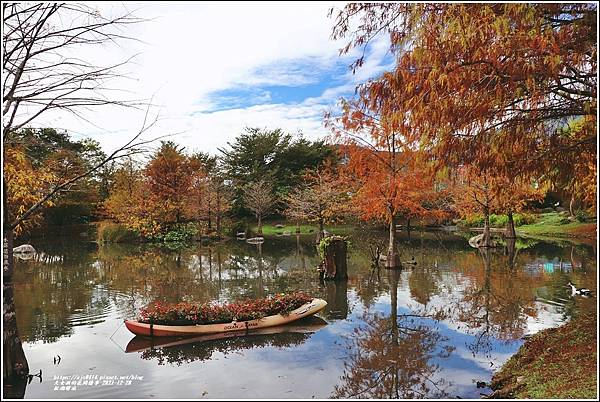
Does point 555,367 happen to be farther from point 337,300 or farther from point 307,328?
point 337,300

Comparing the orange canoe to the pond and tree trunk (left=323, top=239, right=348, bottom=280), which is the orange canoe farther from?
tree trunk (left=323, top=239, right=348, bottom=280)

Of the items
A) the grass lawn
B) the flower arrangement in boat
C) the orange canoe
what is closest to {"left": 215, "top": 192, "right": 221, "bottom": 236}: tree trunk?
the grass lawn

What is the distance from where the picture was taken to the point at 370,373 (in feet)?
21.1

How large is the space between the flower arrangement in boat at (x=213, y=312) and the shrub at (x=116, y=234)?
2102 cm

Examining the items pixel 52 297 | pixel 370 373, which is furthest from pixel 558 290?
pixel 52 297

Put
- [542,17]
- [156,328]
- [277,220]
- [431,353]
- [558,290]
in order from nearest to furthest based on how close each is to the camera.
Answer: [542,17], [431,353], [156,328], [558,290], [277,220]

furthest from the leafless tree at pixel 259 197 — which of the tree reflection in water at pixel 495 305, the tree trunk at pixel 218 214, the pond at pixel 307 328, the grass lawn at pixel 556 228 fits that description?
the tree reflection in water at pixel 495 305

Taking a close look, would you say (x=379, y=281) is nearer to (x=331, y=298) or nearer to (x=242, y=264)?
(x=331, y=298)

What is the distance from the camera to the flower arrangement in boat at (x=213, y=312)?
26.7 ft

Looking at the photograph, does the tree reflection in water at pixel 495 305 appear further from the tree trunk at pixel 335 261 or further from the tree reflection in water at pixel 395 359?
the tree trunk at pixel 335 261

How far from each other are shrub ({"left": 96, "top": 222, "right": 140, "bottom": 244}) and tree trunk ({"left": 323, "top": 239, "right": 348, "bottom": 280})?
17.8 meters

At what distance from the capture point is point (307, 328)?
888 centimetres

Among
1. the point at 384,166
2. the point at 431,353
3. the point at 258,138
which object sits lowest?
the point at 431,353

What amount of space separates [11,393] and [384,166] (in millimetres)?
11380
